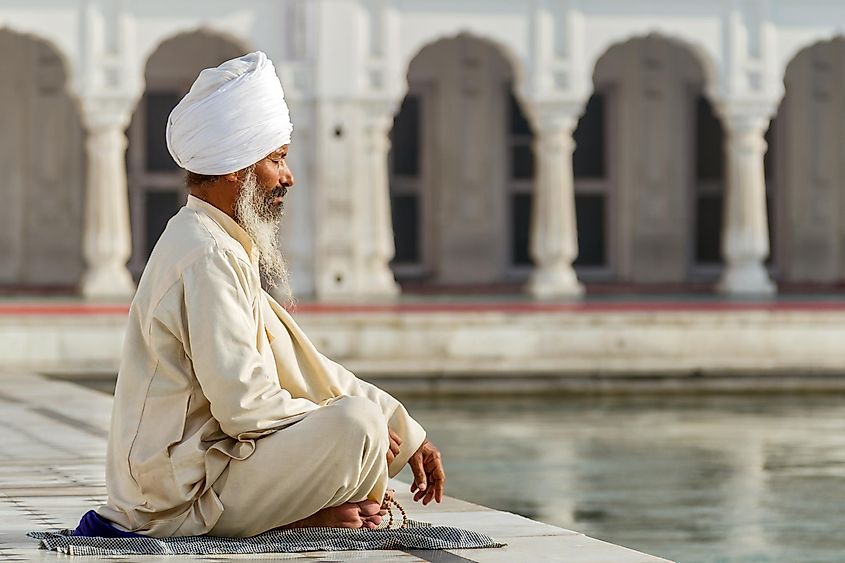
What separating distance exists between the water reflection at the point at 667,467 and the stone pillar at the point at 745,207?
18.0 ft

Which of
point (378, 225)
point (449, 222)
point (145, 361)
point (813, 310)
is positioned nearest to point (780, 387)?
point (813, 310)

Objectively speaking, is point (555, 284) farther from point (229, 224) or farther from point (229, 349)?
point (229, 349)

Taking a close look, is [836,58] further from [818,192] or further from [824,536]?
[824,536]

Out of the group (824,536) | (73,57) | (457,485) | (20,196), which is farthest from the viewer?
(20,196)

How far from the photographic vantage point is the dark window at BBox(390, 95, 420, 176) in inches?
959

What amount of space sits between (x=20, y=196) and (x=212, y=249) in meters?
18.5

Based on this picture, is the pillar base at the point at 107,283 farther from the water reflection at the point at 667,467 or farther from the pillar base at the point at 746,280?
the pillar base at the point at 746,280

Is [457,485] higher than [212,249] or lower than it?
lower

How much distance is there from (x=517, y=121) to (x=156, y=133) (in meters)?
4.29

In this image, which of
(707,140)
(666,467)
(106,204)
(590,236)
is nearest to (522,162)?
(590,236)

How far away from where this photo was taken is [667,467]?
38.9 ft

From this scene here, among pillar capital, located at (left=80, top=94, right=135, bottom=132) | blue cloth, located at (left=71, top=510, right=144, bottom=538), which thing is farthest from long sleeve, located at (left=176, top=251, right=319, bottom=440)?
pillar capital, located at (left=80, top=94, right=135, bottom=132)

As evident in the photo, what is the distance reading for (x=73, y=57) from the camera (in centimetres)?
2070

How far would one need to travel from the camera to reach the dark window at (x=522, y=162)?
24578 millimetres
